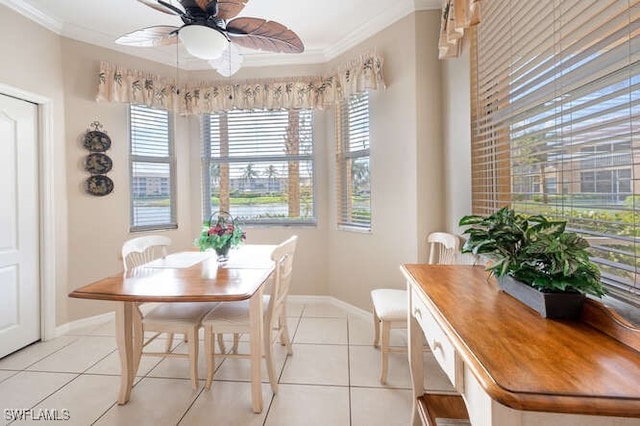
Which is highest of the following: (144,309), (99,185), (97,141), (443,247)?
(97,141)

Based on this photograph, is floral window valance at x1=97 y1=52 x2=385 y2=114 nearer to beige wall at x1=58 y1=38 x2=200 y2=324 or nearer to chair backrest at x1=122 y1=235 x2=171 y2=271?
beige wall at x1=58 y1=38 x2=200 y2=324

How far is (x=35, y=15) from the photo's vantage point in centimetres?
265

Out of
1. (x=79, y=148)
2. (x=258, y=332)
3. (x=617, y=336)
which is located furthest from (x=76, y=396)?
(x=617, y=336)

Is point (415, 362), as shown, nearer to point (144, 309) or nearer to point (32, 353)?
point (144, 309)

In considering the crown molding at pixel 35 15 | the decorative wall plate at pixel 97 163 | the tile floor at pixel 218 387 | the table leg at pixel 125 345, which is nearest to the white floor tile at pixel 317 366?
the tile floor at pixel 218 387

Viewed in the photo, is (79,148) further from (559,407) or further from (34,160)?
(559,407)

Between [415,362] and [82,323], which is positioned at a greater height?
[415,362]

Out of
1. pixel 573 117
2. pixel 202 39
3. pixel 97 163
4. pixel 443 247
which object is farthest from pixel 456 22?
pixel 97 163

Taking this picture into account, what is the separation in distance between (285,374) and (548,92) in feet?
7.27

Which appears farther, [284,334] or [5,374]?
[284,334]

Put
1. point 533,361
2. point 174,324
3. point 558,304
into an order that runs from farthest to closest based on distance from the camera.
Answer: point 174,324
point 558,304
point 533,361

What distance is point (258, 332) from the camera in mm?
1813

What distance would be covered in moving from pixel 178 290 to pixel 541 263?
1.64 m

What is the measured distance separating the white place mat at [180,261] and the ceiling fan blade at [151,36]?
1447mm
